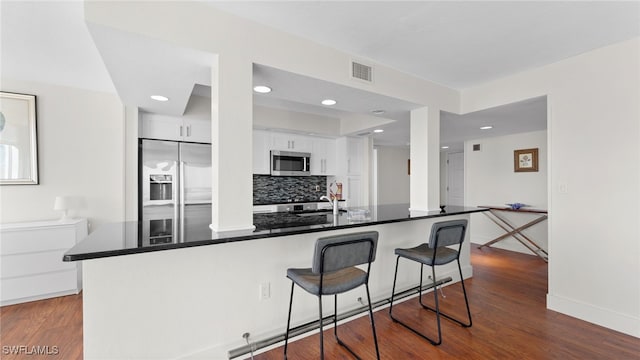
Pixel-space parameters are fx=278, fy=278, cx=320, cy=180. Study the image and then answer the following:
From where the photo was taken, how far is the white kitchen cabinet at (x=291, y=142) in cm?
464

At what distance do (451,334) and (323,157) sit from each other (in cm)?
352

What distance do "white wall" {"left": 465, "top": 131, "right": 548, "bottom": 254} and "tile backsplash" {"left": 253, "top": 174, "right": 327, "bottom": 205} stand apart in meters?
3.13

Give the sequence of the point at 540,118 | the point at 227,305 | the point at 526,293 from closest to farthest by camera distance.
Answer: the point at 227,305 → the point at 526,293 → the point at 540,118

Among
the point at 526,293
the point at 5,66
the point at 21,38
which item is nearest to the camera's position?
the point at 21,38

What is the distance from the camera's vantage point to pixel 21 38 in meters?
2.21

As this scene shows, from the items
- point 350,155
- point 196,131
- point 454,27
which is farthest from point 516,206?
point 196,131

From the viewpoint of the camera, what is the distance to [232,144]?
1.91m

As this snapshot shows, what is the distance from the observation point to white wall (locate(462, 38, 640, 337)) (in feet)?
7.51

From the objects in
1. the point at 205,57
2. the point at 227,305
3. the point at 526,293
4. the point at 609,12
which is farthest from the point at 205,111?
the point at 526,293

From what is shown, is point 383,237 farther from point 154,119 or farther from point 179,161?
point 154,119

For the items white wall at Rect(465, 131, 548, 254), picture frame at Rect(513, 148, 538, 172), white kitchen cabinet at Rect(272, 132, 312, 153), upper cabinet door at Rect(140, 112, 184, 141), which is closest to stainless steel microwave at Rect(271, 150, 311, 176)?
white kitchen cabinet at Rect(272, 132, 312, 153)

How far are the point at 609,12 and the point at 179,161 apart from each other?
436 centimetres

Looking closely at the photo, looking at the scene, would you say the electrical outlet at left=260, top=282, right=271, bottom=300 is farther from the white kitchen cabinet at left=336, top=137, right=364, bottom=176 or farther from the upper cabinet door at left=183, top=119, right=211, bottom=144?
the white kitchen cabinet at left=336, top=137, right=364, bottom=176

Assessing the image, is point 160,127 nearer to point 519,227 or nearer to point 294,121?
point 294,121
